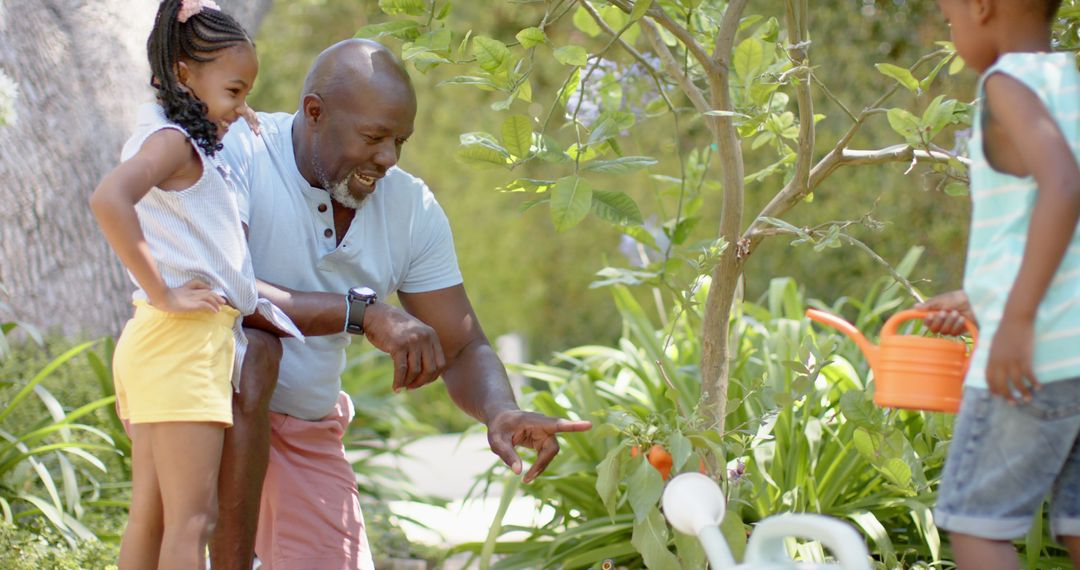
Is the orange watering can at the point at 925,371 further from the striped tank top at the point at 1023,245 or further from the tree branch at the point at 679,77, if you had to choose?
the tree branch at the point at 679,77

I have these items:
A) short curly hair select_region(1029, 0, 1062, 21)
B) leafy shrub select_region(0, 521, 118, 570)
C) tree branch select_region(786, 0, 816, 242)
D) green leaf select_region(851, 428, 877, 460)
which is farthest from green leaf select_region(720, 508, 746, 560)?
leafy shrub select_region(0, 521, 118, 570)

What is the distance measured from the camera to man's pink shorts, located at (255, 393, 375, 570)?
2.68m

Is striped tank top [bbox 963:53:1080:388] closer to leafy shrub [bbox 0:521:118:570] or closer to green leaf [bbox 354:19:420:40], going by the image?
green leaf [bbox 354:19:420:40]

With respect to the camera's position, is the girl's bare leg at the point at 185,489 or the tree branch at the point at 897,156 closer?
the girl's bare leg at the point at 185,489

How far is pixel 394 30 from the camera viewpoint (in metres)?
2.47

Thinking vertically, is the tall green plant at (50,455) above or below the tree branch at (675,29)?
below

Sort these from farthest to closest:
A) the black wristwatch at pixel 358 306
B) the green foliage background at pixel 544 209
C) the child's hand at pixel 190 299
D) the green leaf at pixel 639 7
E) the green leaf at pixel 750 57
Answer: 1. the green foliage background at pixel 544 209
2. the green leaf at pixel 750 57
3. the black wristwatch at pixel 358 306
4. the green leaf at pixel 639 7
5. the child's hand at pixel 190 299

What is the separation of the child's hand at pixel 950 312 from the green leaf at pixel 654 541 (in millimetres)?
755

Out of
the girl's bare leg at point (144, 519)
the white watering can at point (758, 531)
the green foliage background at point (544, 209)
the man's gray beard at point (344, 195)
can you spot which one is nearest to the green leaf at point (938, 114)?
the white watering can at point (758, 531)

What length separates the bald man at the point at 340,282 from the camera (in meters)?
2.42

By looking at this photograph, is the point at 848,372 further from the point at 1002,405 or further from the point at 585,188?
the point at 1002,405

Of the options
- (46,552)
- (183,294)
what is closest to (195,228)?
(183,294)

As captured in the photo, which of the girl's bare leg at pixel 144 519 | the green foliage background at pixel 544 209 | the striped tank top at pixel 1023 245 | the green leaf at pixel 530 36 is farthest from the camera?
the green foliage background at pixel 544 209

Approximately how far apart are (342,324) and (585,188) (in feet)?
1.87
